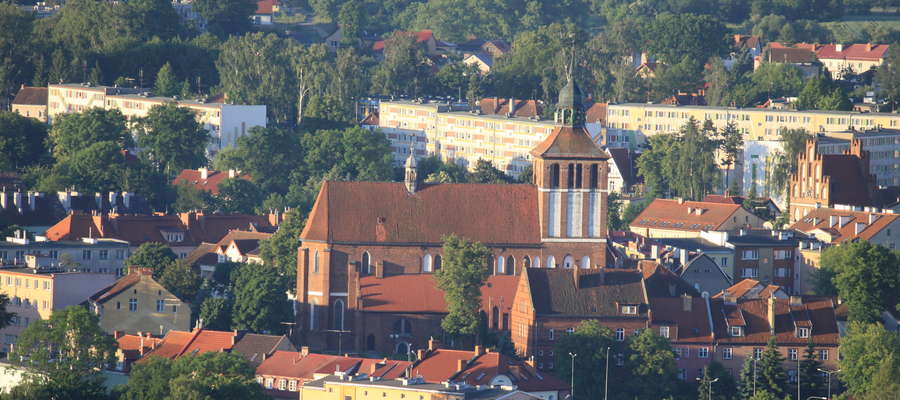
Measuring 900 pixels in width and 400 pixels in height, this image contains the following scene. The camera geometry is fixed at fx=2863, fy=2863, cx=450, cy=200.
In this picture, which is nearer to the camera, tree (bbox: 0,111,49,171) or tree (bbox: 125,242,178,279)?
tree (bbox: 125,242,178,279)

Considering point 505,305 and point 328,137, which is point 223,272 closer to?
point 505,305

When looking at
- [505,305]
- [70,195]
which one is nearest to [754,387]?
[505,305]

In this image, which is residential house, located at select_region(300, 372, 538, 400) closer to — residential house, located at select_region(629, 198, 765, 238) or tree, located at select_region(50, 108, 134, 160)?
residential house, located at select_region(629, 198, 765, 238)

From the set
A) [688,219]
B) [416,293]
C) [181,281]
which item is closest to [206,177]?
[688,219]

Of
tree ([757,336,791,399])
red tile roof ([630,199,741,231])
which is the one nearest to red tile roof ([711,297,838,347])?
tree ([757,336,791,399])

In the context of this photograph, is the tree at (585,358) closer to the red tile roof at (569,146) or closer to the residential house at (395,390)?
the residential house at (395,390)

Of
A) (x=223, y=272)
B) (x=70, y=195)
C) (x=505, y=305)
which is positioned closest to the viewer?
(x=505, y=305)

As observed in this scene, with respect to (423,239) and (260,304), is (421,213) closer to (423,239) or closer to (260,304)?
(423,239)
